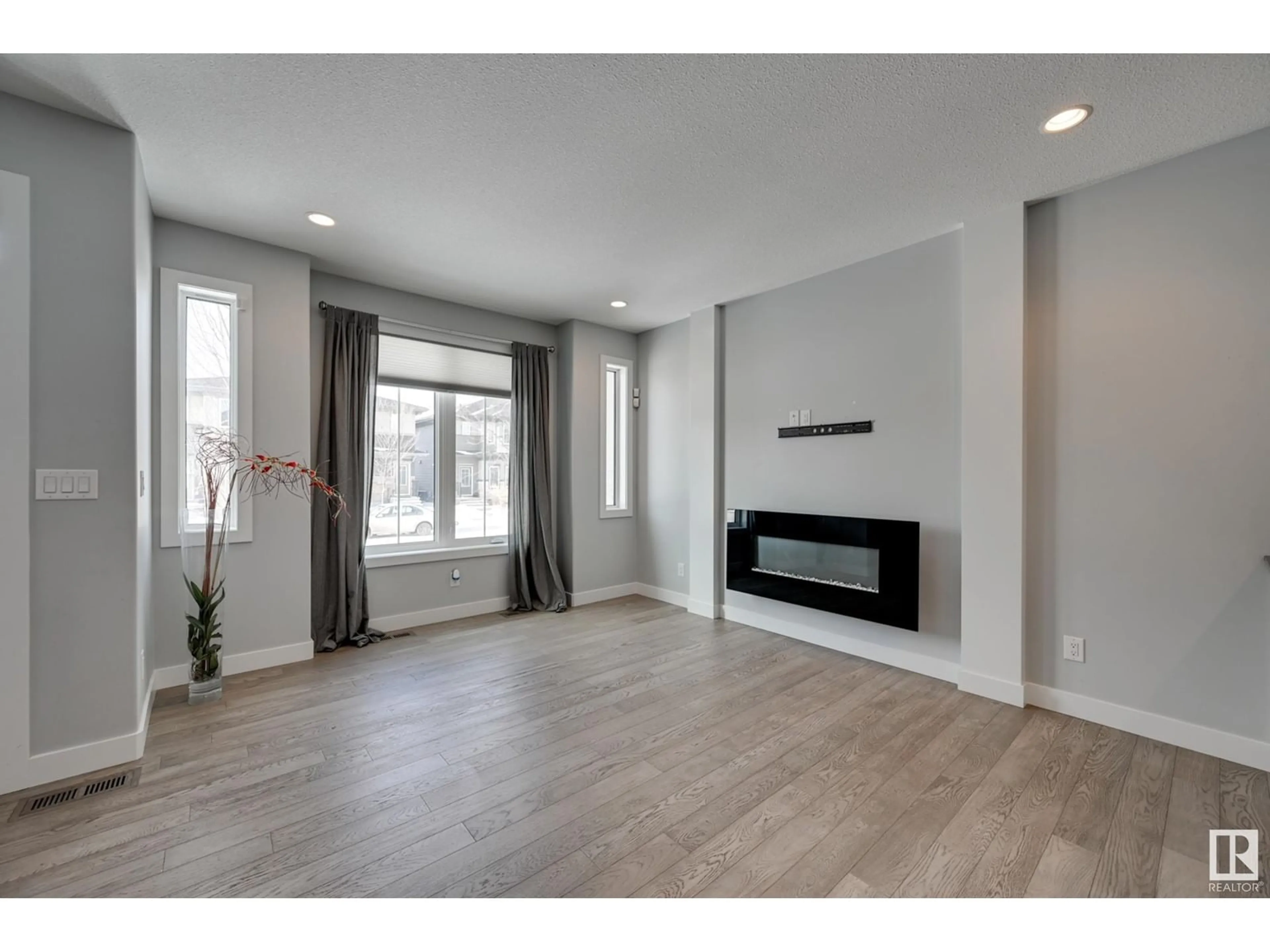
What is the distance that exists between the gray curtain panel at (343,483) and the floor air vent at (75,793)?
1457 mm

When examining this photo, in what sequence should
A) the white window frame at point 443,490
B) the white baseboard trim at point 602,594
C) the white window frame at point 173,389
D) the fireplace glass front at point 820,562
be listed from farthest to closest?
the white baseboard trim at point 602,594, the white window frame at point 443,490, the fireplace glass front at point 820,562, the white window frame at point 173,389

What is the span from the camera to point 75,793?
198cm

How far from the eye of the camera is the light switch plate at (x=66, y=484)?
2061 millimetres

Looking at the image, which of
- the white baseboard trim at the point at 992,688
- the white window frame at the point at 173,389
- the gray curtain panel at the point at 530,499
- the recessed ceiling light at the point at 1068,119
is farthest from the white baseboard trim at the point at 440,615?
the recessed ceiling light at the point at 1068,119

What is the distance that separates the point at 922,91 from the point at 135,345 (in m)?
3.39

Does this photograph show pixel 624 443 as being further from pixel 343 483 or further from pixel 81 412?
pixel 81 412

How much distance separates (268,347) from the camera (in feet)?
10.7

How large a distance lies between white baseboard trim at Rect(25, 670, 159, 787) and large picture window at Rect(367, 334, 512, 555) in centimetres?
190

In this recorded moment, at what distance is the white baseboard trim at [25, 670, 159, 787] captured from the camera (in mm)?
2037

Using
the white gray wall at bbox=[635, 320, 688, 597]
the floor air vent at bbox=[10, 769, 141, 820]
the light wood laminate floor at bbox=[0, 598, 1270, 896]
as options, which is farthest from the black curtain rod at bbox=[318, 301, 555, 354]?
the floor air vent at bbox=[10, 769, 141, 820]

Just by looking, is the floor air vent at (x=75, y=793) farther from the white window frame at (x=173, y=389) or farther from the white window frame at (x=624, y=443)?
the white window frame at (x=624, y=443)
